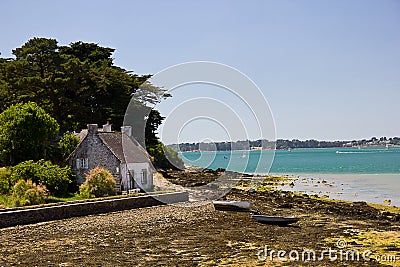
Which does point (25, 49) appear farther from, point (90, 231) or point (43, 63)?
point (90, 231)

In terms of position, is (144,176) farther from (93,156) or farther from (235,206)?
(235,206)

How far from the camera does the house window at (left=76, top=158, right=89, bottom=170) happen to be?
1297 inches

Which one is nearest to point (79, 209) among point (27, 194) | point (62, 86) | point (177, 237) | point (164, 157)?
point (27, 194)

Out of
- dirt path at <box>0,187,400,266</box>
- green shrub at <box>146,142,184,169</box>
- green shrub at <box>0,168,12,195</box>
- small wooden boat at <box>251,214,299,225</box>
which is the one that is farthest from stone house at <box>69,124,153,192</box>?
green shrub at <box>146,142,184,169</box>

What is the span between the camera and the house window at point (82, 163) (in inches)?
1297

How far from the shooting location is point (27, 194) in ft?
85.6

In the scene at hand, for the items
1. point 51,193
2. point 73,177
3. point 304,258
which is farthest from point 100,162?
point 304,258

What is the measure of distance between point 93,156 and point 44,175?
4.40 meters

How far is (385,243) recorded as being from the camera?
748 inches

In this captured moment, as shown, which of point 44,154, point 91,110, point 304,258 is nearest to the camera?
point 304,258

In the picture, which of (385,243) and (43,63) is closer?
(385,243)

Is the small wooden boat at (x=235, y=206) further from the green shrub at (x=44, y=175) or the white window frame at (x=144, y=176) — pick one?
the green shrub at (x=44, y=175)

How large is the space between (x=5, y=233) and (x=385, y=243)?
14755 millimetres

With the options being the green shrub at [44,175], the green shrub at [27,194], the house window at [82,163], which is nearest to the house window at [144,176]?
the house window at [82,163]
